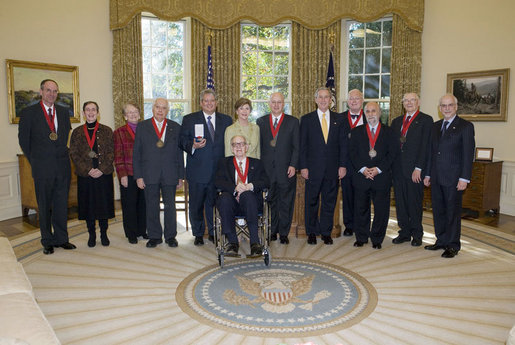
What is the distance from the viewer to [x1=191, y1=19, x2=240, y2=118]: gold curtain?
747 centimetres

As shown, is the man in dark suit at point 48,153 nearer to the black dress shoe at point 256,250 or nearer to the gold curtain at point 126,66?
the black dress shoe at point 256,250

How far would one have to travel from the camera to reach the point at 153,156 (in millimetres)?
4359

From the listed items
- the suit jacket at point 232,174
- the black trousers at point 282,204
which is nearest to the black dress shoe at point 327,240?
the black trousers at point 282,204

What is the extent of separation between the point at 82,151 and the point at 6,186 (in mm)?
2340

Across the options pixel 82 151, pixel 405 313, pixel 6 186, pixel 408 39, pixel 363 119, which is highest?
pixel 408 39

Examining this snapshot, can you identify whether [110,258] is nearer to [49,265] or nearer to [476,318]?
[49,265]

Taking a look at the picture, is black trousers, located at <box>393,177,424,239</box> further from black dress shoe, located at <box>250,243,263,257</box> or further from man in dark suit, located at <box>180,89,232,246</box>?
man in dark suit, located at <box>180,89,232,246</box>

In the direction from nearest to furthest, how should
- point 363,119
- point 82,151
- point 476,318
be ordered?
point 476,318 → point 82,151 → point 363,119

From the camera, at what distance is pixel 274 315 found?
2920 millimetres

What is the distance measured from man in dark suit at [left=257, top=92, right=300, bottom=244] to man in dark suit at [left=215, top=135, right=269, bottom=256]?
340mm

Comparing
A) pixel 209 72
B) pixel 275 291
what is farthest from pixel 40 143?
pixel 209 72

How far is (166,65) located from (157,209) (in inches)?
161

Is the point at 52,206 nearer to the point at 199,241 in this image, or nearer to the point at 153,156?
the point at 153,156

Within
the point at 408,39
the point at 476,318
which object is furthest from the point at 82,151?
the point at 408,39
